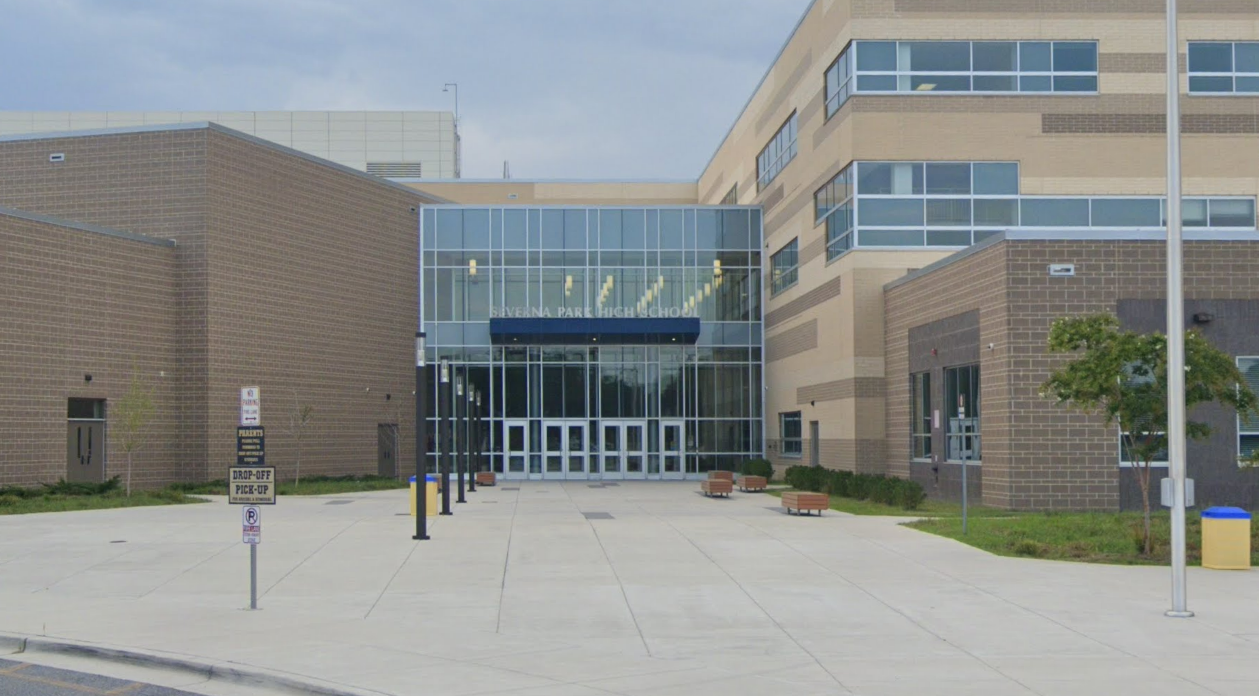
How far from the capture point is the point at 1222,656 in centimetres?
1220

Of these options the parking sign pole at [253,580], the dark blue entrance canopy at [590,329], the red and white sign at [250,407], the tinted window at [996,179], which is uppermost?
the tinted window at [996,179]

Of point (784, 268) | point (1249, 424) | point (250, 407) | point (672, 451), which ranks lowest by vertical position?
point (672, 451)

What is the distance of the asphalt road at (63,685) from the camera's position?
428 inches

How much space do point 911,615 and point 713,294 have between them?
41349 mm

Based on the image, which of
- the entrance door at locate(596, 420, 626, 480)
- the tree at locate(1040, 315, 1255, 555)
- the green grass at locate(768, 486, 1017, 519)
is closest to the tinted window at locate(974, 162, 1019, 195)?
A: the green grass at locate(768, 486, 1017, 519)

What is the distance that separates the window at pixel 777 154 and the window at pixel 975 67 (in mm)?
8531

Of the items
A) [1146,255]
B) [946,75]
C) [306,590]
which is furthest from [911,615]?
[946,75]

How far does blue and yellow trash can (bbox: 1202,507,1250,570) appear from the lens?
18.7 m

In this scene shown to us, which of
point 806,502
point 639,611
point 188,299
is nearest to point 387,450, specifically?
point 188,299

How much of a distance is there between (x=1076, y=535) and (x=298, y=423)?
30833mm

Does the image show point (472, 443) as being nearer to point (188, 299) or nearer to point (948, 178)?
point (188, 299)

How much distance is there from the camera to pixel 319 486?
43.7m

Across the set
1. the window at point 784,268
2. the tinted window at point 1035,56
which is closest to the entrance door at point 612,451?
the window at point 784,268

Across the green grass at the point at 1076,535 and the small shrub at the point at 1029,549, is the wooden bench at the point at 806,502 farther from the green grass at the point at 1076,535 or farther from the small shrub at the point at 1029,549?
the small shrub at the point at 1029,549
